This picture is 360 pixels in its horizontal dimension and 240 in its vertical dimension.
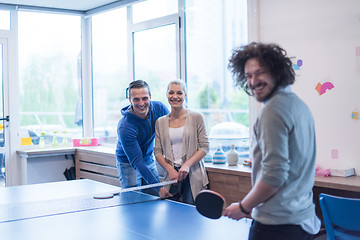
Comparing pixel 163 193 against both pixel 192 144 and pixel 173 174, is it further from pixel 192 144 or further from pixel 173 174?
pixel 192 144

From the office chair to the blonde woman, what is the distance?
3.43 feet

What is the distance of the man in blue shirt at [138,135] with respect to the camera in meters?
3.07

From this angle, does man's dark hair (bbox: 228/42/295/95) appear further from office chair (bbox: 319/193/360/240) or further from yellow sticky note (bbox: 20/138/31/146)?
yellow sticky note (bbox: 20/138/31/146)

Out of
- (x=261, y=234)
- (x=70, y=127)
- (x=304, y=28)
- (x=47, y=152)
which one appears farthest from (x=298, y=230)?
(x=70, y=127)

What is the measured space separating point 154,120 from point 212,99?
1.05 m

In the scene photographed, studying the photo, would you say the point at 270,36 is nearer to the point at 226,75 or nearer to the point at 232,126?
the point at 226,75

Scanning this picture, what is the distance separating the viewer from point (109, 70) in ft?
18.6

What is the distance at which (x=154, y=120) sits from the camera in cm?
333

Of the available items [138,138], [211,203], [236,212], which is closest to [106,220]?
[211,203]

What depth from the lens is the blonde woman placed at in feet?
10.1

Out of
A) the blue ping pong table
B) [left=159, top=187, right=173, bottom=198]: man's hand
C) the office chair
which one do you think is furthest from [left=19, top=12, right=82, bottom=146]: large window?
the office chair

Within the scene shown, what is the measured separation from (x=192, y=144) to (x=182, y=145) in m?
0.08

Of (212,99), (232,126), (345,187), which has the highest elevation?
(212,99)

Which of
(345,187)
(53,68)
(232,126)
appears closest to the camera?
(345,187)
